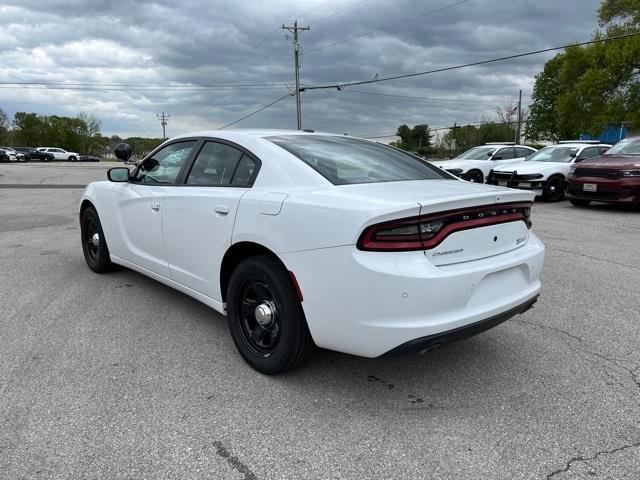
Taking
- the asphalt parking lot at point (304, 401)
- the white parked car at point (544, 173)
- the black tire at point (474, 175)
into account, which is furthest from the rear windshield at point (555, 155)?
the asphalt parking lot at point (304, 401)

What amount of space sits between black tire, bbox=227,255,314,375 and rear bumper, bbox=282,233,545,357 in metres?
0.13

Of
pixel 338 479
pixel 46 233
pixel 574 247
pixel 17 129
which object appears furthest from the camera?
pixel 17 129

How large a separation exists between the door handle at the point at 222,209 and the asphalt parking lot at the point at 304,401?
0.97 meters

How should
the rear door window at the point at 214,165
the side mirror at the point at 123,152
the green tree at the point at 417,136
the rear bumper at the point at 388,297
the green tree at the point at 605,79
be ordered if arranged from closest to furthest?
the rear bumper at the point at 388,297, the rear door window at the point at 214,165, the side mirror at the point at 123,152, the green tree at the point at 605,79, the green tree at the point at 417,136

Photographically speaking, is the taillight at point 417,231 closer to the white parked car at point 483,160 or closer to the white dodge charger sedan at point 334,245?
the white dodge charger sedan at point 334,245

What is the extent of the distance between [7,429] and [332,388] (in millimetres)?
1686

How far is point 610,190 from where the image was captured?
10.7 meters

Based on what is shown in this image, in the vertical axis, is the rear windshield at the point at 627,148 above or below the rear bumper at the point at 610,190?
above

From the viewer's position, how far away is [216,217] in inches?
130

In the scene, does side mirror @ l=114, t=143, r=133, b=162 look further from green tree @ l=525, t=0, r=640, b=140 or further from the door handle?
green tree @ l=525, t=0, r=640, b=140

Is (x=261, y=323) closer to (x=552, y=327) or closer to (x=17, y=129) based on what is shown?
(x=552, y=327)

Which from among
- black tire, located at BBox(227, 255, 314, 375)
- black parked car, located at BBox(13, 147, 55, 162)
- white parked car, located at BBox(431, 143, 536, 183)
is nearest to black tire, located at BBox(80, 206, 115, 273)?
black tire, located at BBox(227, 255, 314, 375)

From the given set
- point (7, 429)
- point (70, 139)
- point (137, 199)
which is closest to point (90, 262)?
point (137, 199)

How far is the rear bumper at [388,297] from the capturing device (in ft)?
7.93
